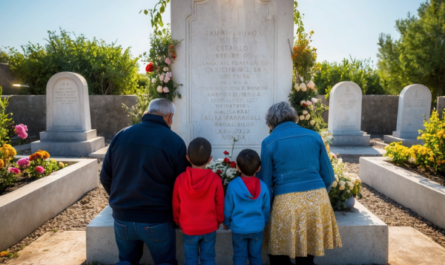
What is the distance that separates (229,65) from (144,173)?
2357mm

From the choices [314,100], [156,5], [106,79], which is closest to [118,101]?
[106,79]

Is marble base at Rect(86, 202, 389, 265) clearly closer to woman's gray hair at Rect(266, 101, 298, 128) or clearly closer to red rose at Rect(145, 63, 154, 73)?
woman's gray hair at Rect(266, 101, 298, 128)

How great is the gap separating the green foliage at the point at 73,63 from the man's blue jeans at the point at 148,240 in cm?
1242

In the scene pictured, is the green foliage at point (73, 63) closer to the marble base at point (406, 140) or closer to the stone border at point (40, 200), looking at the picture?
the stone border at point (40, 200)

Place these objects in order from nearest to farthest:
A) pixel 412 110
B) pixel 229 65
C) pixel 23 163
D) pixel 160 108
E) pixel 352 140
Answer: pixel 160 108, pixel 229 65, pixel 23 163, pixel 352 140, pixel 412 110

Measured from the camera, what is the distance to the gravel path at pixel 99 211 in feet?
12.8

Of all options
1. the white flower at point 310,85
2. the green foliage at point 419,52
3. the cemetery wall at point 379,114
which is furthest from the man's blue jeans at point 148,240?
the green foliage at point 419,52

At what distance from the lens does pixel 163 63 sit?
425 cm

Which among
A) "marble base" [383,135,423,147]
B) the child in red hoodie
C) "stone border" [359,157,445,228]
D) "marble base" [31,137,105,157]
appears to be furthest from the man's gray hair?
"marble base" [383,135,423,147]

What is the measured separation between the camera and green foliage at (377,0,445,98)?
1608 cm

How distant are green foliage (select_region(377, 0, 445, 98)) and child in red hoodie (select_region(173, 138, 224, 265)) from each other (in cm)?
1770

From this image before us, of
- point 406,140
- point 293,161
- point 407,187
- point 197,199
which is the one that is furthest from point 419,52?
point 197,199

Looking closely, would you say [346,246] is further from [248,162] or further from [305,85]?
[305,85]

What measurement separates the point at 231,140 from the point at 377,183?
320cm
